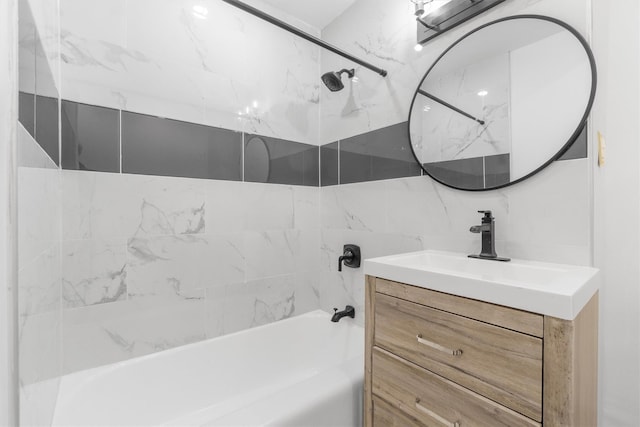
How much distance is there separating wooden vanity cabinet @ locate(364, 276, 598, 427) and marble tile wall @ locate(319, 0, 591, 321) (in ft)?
1.01

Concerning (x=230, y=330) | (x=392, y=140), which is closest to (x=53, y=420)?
(x=230, y=330)

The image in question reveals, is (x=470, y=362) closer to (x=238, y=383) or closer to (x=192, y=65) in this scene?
(x=238, y=383)

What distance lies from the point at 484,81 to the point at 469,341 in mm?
1050

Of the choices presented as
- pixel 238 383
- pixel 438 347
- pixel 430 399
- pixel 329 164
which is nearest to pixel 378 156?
pixel 329 164

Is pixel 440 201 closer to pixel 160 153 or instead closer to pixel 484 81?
pixel 484 81

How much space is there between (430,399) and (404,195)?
94cm

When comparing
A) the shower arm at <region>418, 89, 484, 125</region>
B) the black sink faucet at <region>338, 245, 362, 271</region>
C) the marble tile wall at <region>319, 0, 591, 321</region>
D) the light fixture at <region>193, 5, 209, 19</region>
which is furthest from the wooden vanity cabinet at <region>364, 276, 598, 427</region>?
the light fixture at <region>193, 5, 209, 19</region>

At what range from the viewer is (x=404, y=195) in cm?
153

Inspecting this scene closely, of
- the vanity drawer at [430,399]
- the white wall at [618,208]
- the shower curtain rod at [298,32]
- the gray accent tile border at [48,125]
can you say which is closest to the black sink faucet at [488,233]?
the white wall at [618,208]

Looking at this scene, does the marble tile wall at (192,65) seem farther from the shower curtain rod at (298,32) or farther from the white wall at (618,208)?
the white wall at (618,208)

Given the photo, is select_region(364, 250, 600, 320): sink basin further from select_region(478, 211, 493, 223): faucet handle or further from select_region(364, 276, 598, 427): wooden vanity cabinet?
select_region(478, 211, 493, 223): faucet handle

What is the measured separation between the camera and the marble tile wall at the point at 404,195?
1018 millimetres

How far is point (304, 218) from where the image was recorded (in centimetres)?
200

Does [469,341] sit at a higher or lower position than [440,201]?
lower
